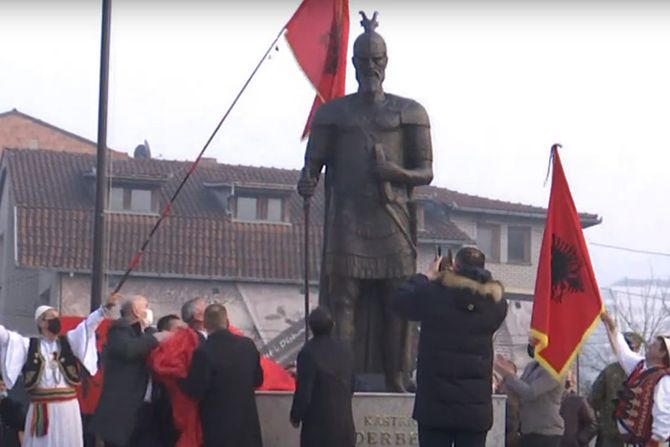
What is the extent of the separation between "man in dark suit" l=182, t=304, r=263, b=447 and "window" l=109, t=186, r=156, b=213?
37158 mm

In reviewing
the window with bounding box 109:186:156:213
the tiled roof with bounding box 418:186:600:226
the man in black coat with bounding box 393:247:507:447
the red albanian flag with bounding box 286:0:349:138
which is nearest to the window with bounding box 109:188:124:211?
the window with bounding box 109:186:156:213

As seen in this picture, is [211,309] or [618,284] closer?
[211,309]

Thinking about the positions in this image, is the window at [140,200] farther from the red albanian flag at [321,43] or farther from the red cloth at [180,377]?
the red cloth at [180,377]

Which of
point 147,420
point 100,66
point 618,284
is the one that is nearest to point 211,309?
point 147,420

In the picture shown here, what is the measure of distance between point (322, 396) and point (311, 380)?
0.48ft

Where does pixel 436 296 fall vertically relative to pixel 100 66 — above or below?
below

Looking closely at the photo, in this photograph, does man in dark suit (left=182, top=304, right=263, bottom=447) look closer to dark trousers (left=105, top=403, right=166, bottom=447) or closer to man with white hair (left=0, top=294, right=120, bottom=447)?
dark trousers (left=105, top=403, right=166, bottom=447)

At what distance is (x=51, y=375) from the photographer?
42.5 feet

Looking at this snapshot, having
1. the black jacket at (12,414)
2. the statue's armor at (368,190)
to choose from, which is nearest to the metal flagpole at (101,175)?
the black jacket at (12,414)

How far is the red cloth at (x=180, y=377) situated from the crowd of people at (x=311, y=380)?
0.4 inches

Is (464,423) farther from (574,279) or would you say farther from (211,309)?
(574,279)

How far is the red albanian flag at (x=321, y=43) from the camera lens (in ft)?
52.5

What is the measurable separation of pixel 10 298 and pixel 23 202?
14.8 feet

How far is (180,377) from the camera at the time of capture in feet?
37.7
